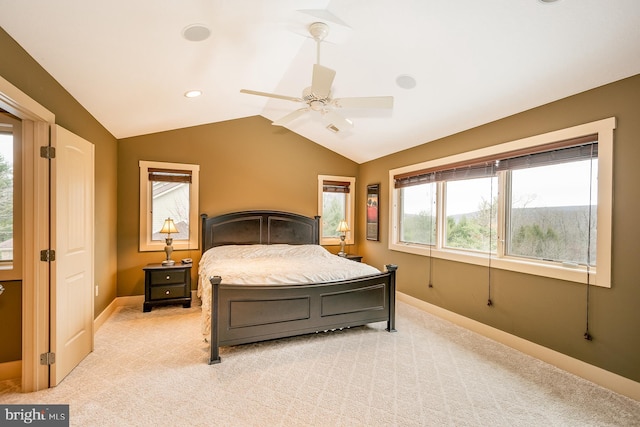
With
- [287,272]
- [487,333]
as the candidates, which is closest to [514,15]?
[287,272]

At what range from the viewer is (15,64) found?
2072mm

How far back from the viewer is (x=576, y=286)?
279 cm

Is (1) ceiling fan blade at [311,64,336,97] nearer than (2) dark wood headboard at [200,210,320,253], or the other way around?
(1) ceiling fan blade at [311,64,336,97]

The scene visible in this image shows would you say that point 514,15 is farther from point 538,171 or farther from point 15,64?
point 15,64

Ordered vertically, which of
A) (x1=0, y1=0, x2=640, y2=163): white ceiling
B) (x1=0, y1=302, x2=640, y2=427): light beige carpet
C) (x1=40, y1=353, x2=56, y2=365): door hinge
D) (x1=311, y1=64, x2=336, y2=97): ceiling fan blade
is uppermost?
(x1=0, y1=0, x2=640, y2=163): white ceiling

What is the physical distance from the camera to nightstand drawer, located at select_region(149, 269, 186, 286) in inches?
169

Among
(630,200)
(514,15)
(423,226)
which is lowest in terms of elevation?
(423,226)

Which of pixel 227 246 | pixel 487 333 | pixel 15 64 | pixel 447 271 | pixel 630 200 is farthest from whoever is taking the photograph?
pixel 227 246

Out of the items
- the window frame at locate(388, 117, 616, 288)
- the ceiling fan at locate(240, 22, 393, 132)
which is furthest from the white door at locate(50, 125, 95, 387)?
the window frame at locate(388, 117, 616, 288)

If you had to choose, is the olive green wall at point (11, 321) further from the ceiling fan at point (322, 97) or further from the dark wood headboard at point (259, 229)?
the ceiling fan at point (322, 97)

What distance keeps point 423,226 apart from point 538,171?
6.01 feet

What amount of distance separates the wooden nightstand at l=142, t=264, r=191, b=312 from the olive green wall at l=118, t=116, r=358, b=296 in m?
0.48

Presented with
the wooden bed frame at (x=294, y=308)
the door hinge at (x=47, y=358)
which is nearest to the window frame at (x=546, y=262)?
the wooden bed frame at (x=294, y=308)

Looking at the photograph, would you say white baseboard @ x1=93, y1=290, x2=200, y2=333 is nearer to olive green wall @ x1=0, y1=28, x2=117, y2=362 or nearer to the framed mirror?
olive green wall @ x1=0, y1=28, x2=117, y2=362
